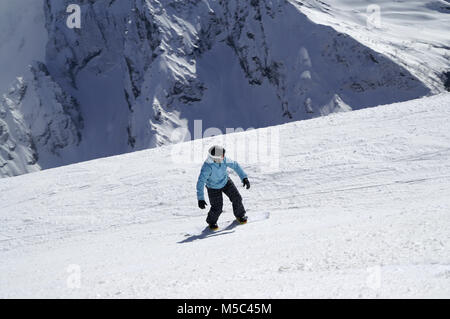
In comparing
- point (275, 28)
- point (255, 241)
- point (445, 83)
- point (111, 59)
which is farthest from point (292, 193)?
point (111, 59)

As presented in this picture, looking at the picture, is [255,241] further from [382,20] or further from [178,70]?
[178,70]

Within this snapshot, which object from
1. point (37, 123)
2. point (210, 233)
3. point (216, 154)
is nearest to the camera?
point (210, 233)

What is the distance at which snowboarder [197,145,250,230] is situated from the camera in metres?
6.89

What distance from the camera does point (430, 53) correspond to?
74812 millimetres

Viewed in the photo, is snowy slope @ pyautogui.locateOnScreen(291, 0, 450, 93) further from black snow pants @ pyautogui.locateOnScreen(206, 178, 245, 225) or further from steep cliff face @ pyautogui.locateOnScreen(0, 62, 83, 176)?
black snow pants @ pyautogui.locateOnScreen(206, 178, 245, 225)

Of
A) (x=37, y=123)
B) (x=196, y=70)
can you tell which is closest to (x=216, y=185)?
(x=196, y=70)

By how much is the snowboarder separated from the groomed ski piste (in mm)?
276

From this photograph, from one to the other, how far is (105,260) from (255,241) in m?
1.74

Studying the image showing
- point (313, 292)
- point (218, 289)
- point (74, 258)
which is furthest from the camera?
point (74, 258)

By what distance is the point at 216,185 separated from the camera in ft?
23.2

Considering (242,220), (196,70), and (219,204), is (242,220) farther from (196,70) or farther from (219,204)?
(196,70)

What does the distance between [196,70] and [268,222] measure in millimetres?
92227

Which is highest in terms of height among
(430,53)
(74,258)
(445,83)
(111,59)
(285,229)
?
(111,59)

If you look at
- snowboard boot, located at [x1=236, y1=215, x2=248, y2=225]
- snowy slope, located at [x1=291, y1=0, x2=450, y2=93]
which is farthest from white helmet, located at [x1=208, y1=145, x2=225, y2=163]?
snowy slope, located at [x1=291, y1=0, x2=450, y2=93]
